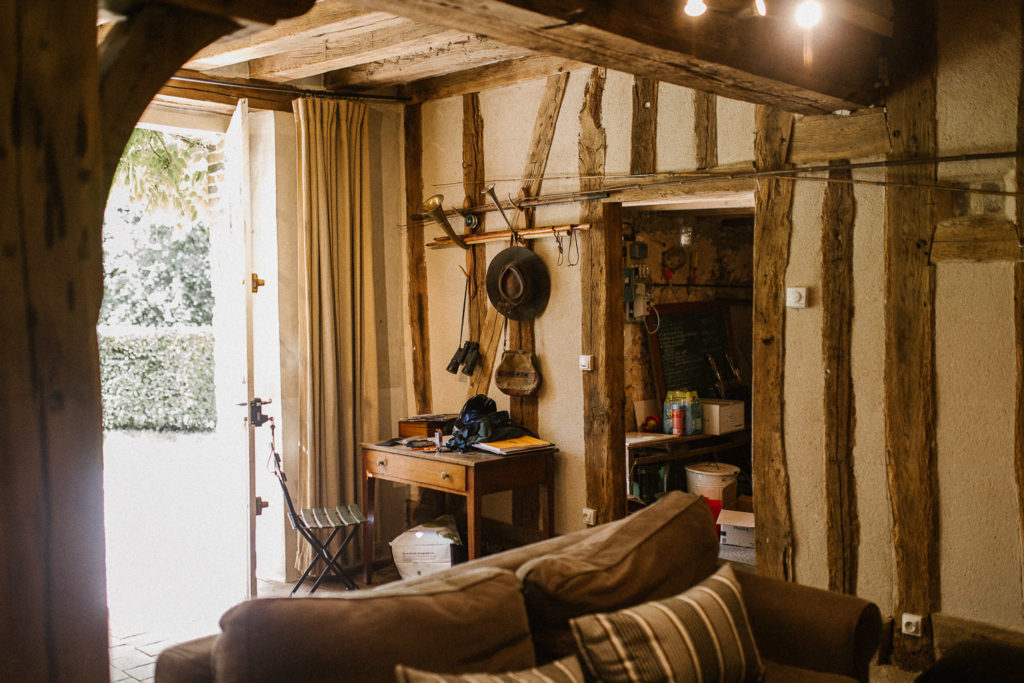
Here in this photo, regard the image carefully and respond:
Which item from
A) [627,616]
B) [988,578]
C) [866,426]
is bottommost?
[988,578]

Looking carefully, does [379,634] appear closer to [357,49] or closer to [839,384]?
[839,384]

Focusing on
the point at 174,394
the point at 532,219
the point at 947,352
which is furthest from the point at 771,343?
the point at 174,394

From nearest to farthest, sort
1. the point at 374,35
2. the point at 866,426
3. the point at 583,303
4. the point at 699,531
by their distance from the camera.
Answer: the point at 699,531
the point at 866,426
the point at 374,35
the point at 583,303

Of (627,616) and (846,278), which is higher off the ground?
(846,278)

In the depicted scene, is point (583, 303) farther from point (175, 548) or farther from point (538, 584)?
point (175, 548)

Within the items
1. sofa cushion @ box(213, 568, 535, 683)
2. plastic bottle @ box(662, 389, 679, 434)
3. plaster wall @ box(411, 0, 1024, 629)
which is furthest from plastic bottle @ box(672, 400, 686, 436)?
sofa cushion @ box(213, 568, 535, 683)

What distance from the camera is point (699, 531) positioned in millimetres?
2705

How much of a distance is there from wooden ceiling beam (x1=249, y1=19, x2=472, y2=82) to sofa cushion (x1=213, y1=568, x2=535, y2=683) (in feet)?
9.49

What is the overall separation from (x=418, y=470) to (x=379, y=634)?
9.19 feet

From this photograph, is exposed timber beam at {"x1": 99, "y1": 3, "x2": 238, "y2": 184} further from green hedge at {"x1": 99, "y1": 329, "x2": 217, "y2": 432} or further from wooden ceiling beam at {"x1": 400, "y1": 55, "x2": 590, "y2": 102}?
green hedge at {"x1": 99, "y1": 329, "x2": 217, "y2": 432}

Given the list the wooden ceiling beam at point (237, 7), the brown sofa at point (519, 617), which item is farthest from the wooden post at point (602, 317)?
the wooden ceiling beam at point (237, 7)

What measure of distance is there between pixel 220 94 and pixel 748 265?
438cm

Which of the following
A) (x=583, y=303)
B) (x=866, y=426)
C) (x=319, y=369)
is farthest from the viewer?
(x=319, y=369)

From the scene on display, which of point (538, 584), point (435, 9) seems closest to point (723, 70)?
point (435, 9)
